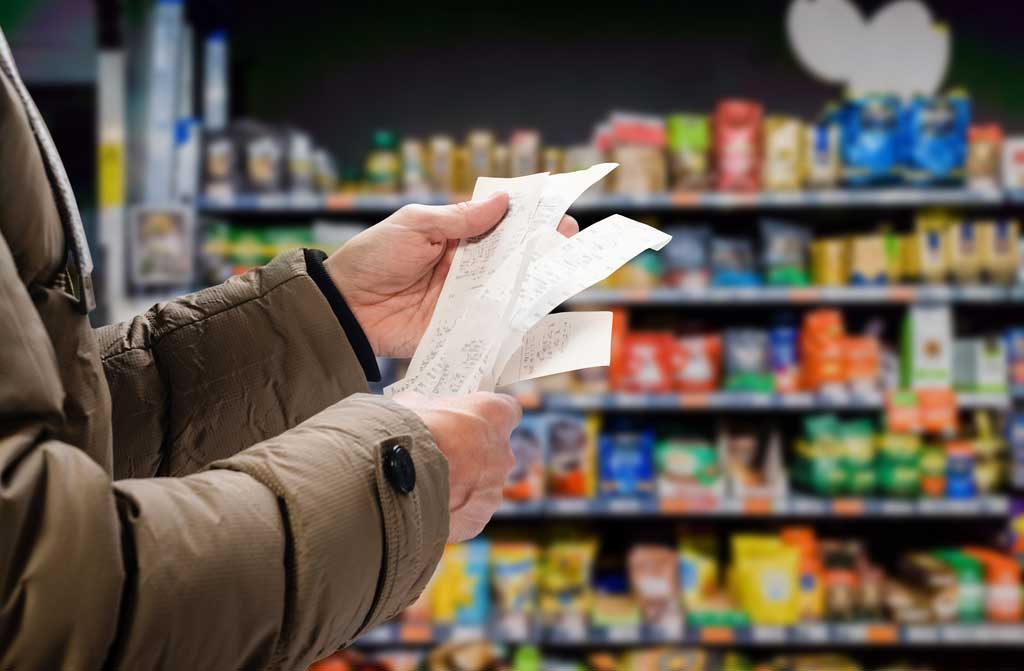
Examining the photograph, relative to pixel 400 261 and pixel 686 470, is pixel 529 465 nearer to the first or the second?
pixel 686 470

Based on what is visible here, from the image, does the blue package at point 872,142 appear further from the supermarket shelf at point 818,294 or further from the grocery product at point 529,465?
the grocery product at point 529,465

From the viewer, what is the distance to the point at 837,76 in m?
3.37

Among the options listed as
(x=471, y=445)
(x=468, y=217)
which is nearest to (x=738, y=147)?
(x=468, y=217)

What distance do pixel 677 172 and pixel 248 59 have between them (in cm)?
178

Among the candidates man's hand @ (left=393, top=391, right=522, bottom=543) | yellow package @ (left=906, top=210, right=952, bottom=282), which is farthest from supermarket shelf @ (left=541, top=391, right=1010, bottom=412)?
man's hand @ (left=393, top=391, right=522, bottom=543)

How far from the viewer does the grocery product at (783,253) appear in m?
2.94

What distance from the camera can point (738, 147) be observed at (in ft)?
9.53

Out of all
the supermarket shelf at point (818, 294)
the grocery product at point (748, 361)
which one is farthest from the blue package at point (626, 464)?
the supermarket shelf at point (818, 294)

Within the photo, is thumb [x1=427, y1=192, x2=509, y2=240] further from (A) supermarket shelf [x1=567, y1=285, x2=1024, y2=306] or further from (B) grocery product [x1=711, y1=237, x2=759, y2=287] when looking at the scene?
(B) grocery product [x1=711, y1=237, x2=759, y2=287]

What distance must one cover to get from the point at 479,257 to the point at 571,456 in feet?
6.22

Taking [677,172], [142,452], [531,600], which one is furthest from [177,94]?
[142,452]

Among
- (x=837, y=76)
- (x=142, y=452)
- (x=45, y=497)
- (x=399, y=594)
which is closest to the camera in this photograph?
(x=45, y=497)

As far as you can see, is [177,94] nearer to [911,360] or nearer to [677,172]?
[677,172]

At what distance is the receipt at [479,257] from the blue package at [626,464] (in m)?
1.88
